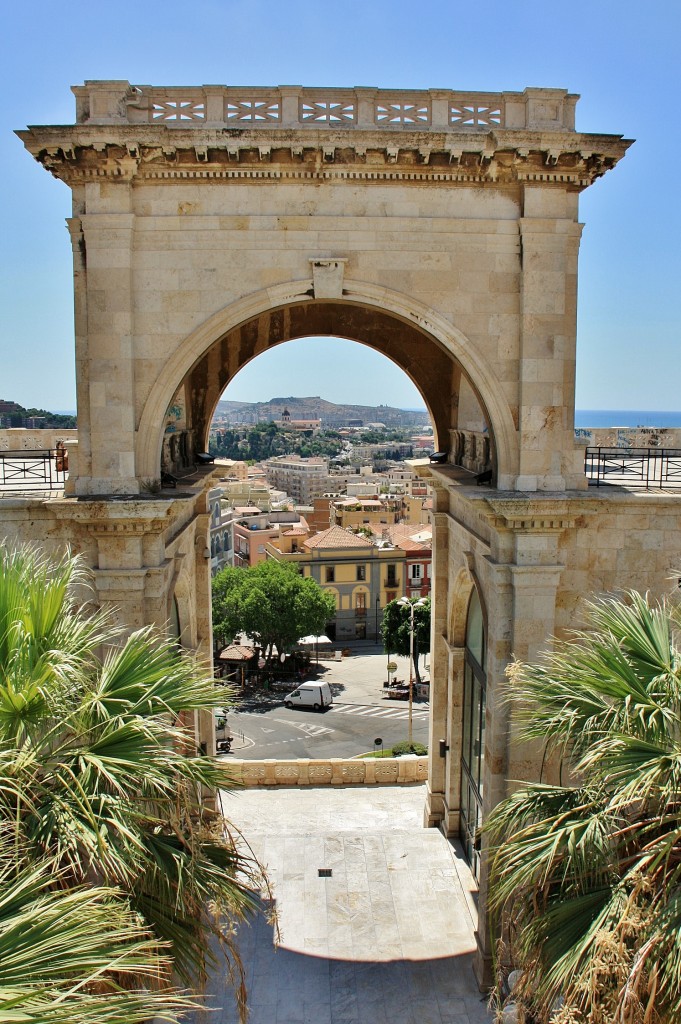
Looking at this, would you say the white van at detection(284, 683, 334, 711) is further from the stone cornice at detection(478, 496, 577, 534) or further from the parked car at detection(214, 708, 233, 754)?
the stone cornice at detection(478, 496, 577, 534)

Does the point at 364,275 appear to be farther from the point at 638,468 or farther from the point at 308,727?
the point at 308,727

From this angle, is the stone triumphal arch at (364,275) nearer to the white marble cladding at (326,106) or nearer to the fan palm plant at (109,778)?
the white marble cladding at (326,106)

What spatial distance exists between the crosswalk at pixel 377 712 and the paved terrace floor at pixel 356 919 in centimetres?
2551

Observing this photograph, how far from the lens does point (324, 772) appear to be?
2197 centimetres

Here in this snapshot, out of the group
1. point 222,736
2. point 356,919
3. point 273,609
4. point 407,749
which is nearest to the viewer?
point 356,919

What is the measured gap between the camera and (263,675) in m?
54.8

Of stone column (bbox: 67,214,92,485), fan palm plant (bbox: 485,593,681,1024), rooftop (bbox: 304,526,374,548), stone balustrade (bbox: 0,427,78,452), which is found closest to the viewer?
fan palm plant (bbox: 485,593,681,1024)

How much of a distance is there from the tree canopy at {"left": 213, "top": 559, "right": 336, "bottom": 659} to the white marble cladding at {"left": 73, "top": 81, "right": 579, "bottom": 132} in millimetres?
40483

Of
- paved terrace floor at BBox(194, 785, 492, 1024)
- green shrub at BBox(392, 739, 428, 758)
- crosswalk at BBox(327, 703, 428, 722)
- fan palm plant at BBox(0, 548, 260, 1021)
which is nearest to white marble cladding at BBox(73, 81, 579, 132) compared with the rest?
fan palm plant at BBox(0, 548, 260, 1021)

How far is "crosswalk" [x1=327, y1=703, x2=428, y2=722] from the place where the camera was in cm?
4631

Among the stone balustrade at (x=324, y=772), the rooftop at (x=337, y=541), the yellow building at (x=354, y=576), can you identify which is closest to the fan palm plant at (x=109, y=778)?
the stone balustrade at (x=324, y=772)

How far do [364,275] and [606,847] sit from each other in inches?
364

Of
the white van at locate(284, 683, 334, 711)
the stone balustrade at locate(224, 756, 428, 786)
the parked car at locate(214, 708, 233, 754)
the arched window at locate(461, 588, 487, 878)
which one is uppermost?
the arched window at locate(461, 588, 487, 878)

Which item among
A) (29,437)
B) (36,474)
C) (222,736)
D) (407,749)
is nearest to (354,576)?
(222,736)
